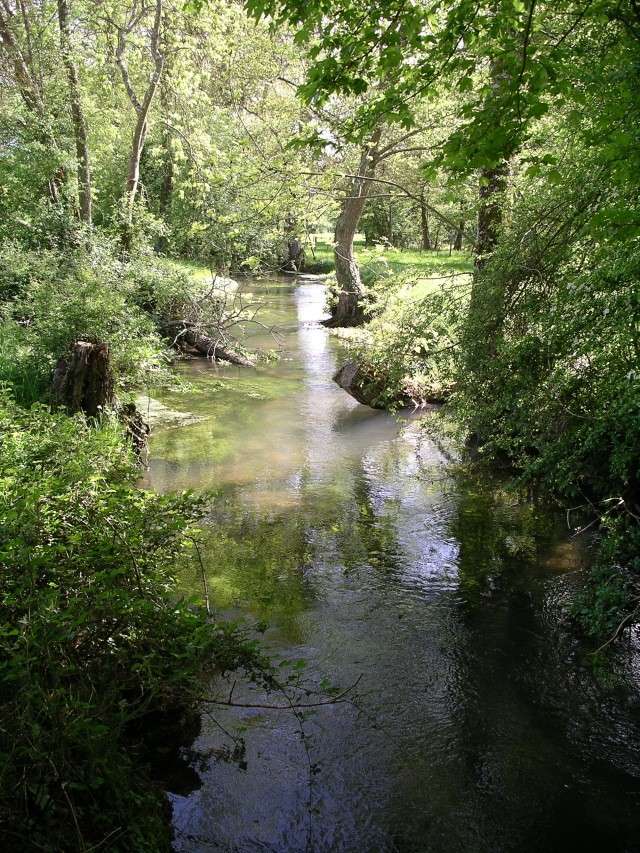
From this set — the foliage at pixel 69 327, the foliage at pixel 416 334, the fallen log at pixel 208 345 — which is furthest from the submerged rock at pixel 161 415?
the fallen log at pixel 208 345

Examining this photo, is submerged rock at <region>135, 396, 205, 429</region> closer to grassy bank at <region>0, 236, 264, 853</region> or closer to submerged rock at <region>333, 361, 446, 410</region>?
submerged rock at <region>333, 361, 446, 410</region>

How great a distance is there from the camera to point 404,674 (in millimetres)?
5691

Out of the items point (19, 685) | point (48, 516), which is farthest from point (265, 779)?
point (48, 516)

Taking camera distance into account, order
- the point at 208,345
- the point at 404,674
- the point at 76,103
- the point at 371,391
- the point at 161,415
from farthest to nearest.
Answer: the point at 208,345
the point at 76,103
the point at 371,391
the point at 161,415
the point at 404,674

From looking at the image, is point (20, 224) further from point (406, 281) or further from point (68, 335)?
point (406, 281)

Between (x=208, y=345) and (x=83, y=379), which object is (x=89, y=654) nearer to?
(x=83, y=379)

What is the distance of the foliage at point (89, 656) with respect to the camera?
2971mm

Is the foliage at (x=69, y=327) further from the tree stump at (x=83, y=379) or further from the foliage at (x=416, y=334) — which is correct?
the foliage at (x=416, y=334)

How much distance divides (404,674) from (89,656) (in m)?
2.87

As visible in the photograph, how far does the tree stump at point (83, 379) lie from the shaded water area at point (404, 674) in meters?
1.41

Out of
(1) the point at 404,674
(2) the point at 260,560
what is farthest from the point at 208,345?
(1) the point at 404,674

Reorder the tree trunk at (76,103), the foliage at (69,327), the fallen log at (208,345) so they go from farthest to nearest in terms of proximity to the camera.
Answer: the fallen log at (208,345)
the tree trunk at (76,103)
the foliage at (69,327)

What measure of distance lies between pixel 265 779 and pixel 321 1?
244 inches

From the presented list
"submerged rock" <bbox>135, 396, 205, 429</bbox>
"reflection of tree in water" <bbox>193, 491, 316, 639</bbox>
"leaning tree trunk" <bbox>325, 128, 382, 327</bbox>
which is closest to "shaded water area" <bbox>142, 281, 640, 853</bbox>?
"reflection of tree in water" <bbox>193, 491, 316, 639</bbox>
